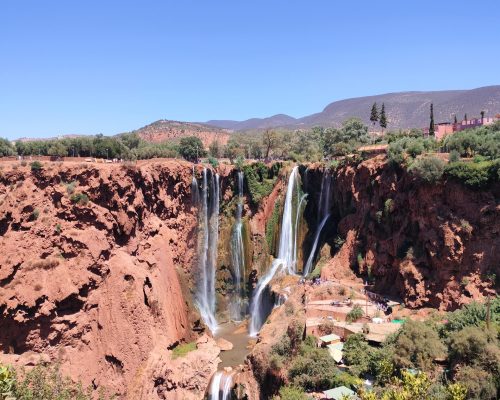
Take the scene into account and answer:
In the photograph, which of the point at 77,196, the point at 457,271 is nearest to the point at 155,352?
the point at 77,196

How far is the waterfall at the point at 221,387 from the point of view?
29798mm

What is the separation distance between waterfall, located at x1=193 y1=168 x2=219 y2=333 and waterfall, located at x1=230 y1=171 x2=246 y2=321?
201 centimetres

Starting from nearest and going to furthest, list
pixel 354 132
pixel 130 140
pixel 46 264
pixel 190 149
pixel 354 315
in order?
pixel 46 264
pixel 354 315
pixel 130 140
pixel 190 149
pixel 354 132

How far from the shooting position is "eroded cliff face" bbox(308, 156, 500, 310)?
32.9 m

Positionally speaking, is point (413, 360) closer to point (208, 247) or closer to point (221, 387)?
point (221, 387)

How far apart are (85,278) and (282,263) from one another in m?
21.8

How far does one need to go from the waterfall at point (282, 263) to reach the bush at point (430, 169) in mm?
16497

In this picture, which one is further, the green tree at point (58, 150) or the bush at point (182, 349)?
the green tree at point (58, 150)

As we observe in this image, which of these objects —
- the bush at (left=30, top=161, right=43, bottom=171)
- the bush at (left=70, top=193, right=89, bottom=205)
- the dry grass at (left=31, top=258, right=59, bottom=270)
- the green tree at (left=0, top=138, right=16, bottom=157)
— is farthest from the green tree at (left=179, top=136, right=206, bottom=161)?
the dry grass at (left=31, top=258, right=59, bottom=270)

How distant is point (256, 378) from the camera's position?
27.9 m

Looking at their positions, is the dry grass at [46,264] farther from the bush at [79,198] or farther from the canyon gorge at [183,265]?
the bush at [79,198]

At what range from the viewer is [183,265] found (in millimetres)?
43938

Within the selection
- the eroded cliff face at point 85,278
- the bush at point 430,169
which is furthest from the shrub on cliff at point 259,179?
the bush at point 430,169

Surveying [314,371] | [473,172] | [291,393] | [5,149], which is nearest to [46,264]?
[291,393]
